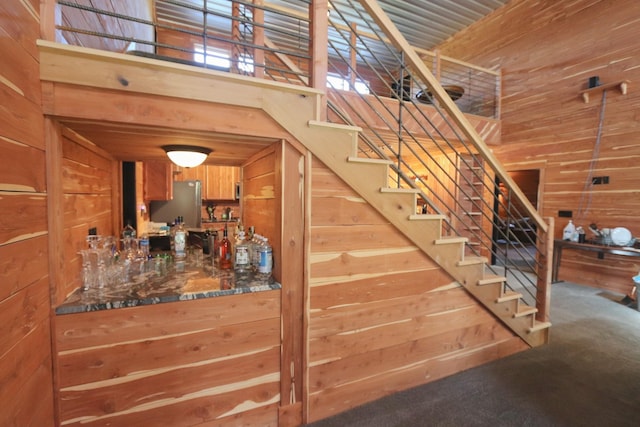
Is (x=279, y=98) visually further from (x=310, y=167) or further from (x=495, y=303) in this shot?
(x=495, y=303)

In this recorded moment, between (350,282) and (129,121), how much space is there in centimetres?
146

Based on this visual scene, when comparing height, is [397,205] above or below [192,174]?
below

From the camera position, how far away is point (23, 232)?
3.45 feet

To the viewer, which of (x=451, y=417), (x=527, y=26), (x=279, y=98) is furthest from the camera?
(x=527, y=26)

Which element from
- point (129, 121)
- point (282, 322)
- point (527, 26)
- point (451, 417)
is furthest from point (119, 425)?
point (527, 26)

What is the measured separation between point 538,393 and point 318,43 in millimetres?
2752

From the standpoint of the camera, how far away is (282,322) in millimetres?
1637

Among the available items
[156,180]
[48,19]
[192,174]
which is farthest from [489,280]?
[192,174]

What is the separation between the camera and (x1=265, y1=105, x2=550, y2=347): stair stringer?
5.37 ft

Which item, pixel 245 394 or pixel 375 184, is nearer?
pixel 245 394

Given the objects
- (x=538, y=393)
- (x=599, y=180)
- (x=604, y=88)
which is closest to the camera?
(x=538, y=393)

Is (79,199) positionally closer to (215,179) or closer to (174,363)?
(174,363)

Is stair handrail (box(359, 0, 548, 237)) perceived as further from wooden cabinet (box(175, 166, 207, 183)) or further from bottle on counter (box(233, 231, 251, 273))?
wooden cabinet (box(175, 166, 207, 183))

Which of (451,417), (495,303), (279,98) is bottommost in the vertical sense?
(451,417)
